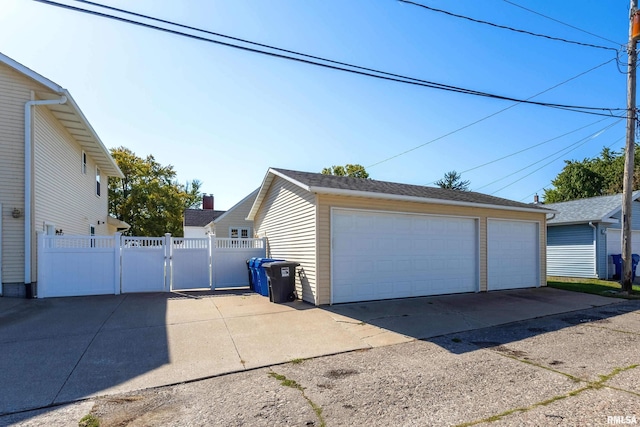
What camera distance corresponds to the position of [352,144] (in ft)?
50.6

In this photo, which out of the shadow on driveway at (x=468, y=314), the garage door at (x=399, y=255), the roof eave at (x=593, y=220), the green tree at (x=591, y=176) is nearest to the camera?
the shadow on driveway at (x=468, y=314)

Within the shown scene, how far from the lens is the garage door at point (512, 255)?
440 inches

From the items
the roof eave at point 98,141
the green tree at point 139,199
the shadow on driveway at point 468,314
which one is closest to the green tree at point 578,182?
the shadow on driveway at point 468,314

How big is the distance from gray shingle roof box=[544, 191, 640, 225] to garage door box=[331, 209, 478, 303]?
834 centimetres

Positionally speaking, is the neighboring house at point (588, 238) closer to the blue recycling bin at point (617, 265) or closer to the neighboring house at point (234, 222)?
the blue recycling bin at point (617, 265)

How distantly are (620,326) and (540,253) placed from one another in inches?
226

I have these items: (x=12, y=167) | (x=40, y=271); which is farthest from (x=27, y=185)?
(x=40, y=271)

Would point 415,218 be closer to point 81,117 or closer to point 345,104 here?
point 345,104

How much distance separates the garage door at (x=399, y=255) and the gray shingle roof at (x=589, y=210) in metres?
8.34

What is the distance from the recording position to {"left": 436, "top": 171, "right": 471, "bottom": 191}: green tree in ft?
120

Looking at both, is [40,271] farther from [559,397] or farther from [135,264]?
[559,397]

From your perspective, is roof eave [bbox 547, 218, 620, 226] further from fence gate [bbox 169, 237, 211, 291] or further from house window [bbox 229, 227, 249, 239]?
house window [bbox 229, 227, 249, 239]

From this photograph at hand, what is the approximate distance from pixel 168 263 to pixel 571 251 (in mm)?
17412

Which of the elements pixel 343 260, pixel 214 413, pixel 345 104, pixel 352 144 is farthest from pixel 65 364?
pixel 352 144
